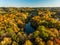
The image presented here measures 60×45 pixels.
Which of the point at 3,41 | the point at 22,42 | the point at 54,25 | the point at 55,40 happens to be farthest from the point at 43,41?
the point at 54,25

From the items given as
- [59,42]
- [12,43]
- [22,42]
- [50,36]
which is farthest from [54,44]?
[12,43]

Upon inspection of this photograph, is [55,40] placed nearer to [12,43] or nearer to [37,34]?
[37,34]

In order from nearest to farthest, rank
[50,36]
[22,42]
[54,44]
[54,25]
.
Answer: [54,44] → [22,42] → [50,36] → [54,25]

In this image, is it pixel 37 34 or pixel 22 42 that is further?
pixel 37 34

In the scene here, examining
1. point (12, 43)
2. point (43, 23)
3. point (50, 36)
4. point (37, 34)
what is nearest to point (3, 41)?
point (12, 43)

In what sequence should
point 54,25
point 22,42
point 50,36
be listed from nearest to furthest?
point 22,42, point 50,36, point 54,25

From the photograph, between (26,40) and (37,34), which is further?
(37,34)

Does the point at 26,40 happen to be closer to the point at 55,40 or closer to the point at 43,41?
the point at 43,41

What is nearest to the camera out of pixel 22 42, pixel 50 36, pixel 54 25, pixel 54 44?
pixel 54 44
